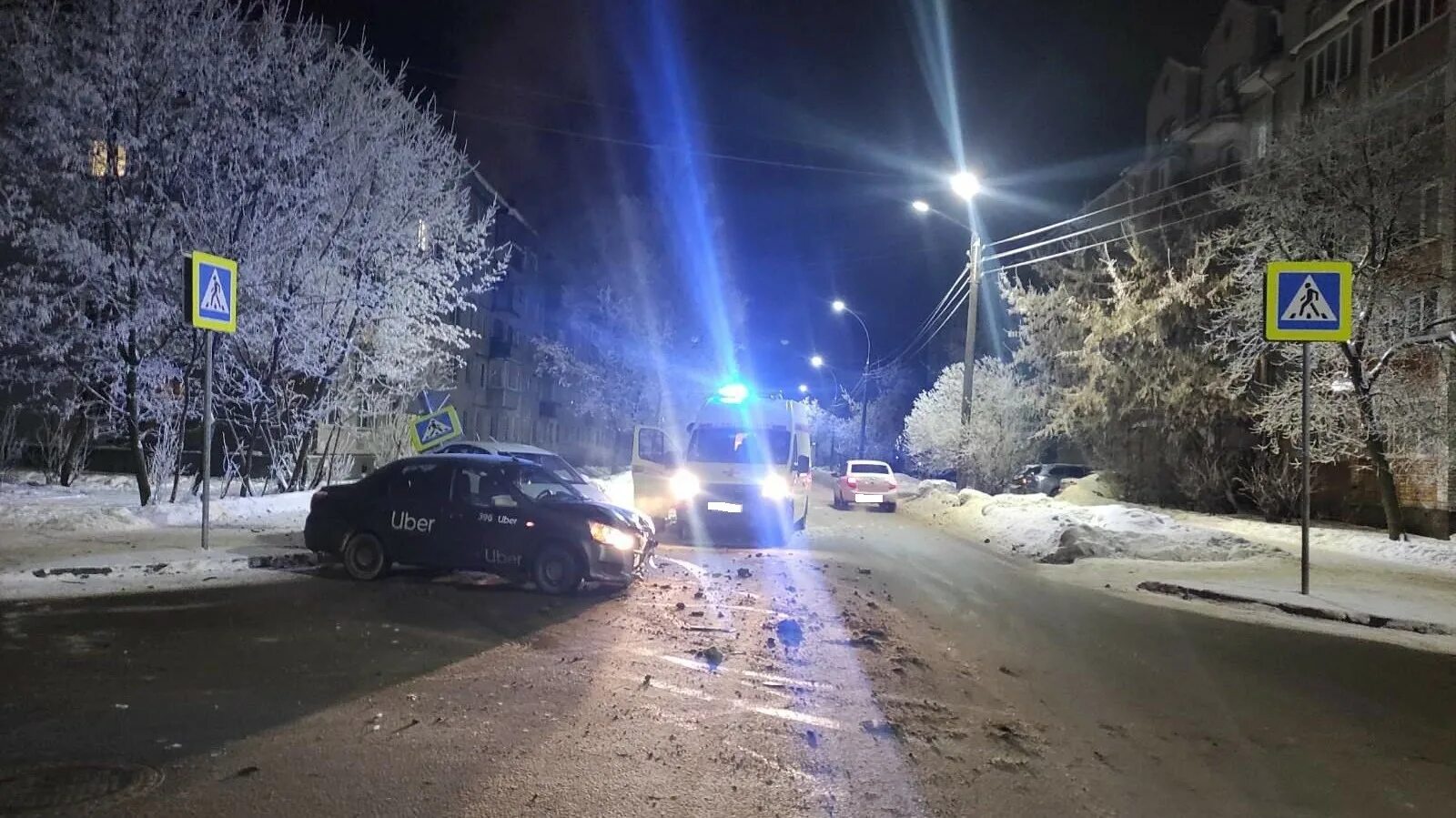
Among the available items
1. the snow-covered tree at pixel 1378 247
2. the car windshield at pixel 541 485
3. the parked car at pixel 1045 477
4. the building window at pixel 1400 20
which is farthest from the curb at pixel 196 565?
the building window at pixel 1400 20

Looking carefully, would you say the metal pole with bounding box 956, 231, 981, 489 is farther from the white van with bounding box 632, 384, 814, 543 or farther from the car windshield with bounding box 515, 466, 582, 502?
the car windshield with bounding box 515, 466, 582, 502

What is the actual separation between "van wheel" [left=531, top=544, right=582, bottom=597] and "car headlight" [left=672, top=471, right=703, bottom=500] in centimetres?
705

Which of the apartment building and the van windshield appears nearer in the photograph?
the apartment building

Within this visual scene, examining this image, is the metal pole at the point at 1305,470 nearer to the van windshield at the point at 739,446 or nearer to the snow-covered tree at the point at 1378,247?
the snow-covered tree at the point at 1378,247

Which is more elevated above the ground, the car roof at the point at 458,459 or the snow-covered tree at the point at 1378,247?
the snow-covered tree at the point at 1378,247

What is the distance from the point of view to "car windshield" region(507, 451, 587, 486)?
13203 mm

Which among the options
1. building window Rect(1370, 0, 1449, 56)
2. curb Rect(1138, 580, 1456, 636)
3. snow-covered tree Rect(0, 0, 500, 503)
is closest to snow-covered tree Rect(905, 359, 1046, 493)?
building window Rect(1370, 0, 1449, 56)

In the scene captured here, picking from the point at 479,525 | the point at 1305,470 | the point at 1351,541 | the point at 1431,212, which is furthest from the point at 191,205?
the point at 1431,212

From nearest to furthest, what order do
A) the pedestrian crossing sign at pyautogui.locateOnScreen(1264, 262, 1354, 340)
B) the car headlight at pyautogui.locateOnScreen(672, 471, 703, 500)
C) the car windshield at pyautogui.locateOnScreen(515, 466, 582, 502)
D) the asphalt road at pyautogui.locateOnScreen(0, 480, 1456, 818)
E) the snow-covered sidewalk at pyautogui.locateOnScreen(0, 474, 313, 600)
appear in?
the asphalt road at pyautogui.locateOnScreen(0, 480, 1456, 818), the snow-covered sidewalk at pyautogui.locateOnScreen(0, 474, 313, 600), the car windshield at pyautogui.locateOnScreen(515, 466, 582, 502), the pedestrian crossing sign at pyautogui.locateOnScreen(1264, 262, 1354, 340), the car headlight at pyautogui.locateOnScreen(672, 471, 703, 500)

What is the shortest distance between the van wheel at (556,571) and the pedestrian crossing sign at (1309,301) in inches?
341

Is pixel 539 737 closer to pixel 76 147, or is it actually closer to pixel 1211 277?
pixel 76 147

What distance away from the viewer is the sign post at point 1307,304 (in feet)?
36.5

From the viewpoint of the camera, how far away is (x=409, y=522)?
1076 centimetres

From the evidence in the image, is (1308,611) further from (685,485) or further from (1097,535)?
(685,485)
